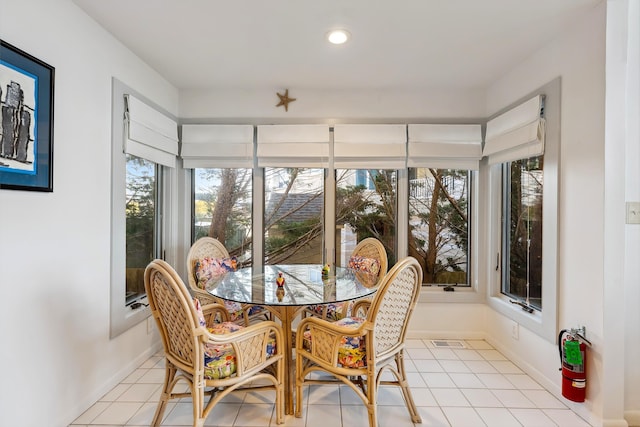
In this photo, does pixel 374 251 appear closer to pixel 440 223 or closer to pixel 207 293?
pixel 440 223

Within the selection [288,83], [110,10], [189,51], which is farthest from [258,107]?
[110,10]

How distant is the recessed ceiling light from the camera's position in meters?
2.16

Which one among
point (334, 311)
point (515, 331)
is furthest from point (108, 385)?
point (515, 331)

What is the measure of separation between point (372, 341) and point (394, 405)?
2.40 ft

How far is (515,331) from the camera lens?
106 inches

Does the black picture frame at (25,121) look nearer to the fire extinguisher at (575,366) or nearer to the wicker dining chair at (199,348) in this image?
the wicker dining chair at (199,348)

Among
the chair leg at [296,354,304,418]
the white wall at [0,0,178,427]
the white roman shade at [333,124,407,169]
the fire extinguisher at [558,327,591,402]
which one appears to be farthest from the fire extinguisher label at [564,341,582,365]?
the white wall at [0,0,178,427]

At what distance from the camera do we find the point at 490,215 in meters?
3.15

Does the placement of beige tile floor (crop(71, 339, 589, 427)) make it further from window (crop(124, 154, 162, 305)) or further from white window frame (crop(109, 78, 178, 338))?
window (crop(124, 154, 162, 305))

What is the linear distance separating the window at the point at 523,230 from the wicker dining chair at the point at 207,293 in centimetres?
222

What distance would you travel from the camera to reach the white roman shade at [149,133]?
238 centimetres

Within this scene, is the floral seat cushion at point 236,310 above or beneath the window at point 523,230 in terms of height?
beneath

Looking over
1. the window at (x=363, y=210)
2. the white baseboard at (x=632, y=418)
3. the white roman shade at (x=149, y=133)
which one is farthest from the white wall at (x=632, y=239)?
the white roman shade at (x=149, y=133)

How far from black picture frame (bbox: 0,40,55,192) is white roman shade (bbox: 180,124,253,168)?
1463mm
